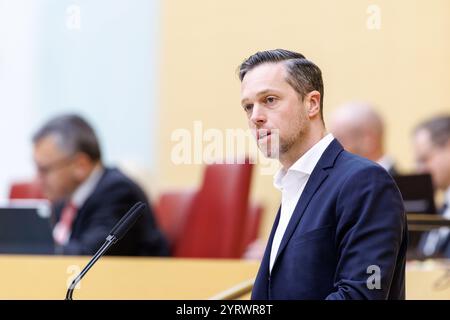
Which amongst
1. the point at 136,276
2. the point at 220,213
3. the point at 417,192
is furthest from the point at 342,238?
the point at 220,213

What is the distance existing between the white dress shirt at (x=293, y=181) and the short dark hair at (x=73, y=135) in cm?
233

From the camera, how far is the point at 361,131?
410 cm

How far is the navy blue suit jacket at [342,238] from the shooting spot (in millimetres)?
1345

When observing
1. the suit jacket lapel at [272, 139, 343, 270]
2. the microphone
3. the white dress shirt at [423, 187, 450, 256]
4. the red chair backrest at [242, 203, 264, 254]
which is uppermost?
the suit jacket lapel at [272, 139, 343, 270]

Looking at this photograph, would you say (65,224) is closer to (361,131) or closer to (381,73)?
(361,131)

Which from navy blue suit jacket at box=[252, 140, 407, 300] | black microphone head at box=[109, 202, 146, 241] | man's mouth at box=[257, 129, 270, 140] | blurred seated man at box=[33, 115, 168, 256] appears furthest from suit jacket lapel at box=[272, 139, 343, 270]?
blurred seated man at box=[33, 115, 168, 256]

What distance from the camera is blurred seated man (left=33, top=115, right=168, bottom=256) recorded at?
3.49 meters

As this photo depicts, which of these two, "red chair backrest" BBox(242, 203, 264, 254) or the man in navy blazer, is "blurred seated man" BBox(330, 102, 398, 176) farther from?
the man in navy blazer

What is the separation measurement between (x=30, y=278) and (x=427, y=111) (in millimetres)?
3507

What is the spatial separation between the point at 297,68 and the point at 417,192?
1.70 metres

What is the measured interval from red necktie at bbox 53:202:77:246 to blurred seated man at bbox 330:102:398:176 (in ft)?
4.04

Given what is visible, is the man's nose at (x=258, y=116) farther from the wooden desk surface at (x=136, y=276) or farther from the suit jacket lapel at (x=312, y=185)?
the wooden desk surface at (x=136, y=276)

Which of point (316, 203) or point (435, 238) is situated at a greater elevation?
point (316, 203)
